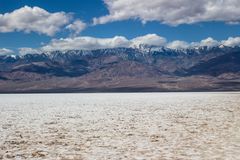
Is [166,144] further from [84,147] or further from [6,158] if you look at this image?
[6,158]

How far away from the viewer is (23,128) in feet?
68.5

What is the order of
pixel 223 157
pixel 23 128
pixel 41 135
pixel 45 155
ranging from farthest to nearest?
pixel 23 128 → pixel 41 135 → pixel 45 155 → pixel 223 157

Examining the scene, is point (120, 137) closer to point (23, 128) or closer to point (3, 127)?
point (23, 128)

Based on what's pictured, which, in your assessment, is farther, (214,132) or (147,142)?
(214,132)

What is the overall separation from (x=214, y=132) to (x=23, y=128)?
10.3 m

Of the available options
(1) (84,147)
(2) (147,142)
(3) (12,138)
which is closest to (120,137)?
(2) (147,142)

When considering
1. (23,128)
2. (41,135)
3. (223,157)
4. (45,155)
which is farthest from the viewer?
(23,128)

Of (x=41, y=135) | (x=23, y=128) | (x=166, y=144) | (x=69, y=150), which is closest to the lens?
(x=69, y=150)

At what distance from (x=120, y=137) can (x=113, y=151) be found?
3814mm

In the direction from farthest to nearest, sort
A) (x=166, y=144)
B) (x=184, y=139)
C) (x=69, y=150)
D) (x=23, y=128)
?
1. (x=23, y=128)
2. (x=184, y=139)
3. (x=166, y=144)
4. (x=69, y=150)

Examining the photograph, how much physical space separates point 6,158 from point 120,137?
617 cm

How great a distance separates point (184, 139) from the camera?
16297 millimetres

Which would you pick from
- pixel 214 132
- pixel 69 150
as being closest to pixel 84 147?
pixel 69 150

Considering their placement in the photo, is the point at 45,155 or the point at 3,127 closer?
the point at 45,155
